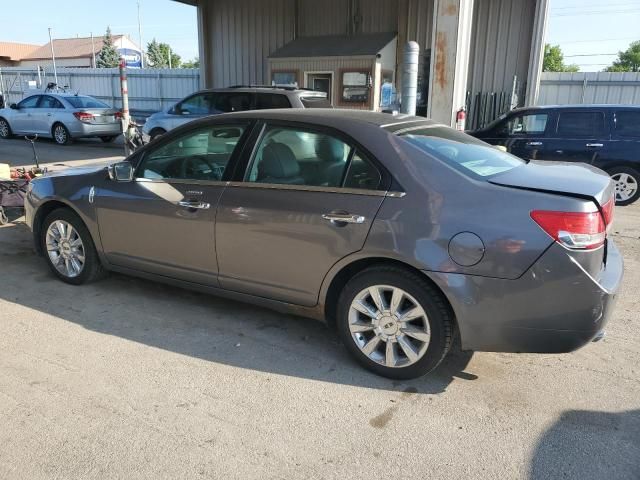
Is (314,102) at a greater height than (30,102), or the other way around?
(314,102)

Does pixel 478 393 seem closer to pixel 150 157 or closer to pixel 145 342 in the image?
pixel 145 342

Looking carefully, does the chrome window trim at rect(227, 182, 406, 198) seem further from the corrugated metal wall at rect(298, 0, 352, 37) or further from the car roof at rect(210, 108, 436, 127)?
the corrugated metal wall at rect(298, 0, 352, 37)

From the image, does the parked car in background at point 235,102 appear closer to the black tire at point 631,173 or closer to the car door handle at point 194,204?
the black tire at point 631,173

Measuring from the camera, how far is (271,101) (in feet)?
33.0

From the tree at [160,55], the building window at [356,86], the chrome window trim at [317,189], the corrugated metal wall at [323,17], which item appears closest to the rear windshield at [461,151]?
the chrome window trim at [317,189]

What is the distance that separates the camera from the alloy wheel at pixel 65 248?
459 centimetres

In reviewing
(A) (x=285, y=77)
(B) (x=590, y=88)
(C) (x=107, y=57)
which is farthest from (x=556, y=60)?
(A) (x=285, y=77)

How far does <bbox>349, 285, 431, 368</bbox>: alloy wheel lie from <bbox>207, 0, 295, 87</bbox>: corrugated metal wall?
51.4 ft

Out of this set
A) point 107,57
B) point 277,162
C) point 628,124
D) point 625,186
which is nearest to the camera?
point 277,162

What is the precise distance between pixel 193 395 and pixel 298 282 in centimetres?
93

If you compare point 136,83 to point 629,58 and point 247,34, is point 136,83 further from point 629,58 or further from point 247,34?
point 629,58

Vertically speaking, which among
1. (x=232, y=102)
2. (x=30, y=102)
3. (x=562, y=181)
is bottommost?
(x=562, y=181)

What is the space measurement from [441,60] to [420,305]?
25.6 ft

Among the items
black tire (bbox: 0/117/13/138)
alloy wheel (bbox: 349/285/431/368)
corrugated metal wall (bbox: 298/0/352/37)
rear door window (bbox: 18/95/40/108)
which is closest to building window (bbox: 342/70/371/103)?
corrugated metal wall (bbox: 298/0/352/37)
